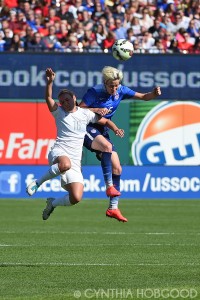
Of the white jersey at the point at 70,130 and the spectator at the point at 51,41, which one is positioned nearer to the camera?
the white jersey at the point at 70,130

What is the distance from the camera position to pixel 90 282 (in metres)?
11.0

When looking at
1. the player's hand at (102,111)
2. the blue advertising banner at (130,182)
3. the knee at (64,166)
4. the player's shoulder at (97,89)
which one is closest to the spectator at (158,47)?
the blue advertising banner at (130,182)

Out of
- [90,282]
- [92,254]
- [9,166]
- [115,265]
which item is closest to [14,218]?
[9,166]

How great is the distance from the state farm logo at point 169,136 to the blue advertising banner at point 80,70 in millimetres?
830

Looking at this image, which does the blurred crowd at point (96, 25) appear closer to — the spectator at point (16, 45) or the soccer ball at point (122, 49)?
the spectator at point (16, 45)

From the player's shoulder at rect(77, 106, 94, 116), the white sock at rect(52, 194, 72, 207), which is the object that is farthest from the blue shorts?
the white sock at rect(52, 194, 72, 207)

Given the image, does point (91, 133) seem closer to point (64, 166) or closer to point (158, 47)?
point (64, 166)

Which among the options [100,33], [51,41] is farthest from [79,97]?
[100,33]

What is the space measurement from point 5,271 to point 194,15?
18.8 m

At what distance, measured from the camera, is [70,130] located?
1367cm

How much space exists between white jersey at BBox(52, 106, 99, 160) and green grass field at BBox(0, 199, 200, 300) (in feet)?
4.57

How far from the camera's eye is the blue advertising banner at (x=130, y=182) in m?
26.1

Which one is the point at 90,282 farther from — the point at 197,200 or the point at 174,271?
the point at 197,200

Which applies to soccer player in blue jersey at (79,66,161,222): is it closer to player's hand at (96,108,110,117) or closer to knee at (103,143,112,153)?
knee at (103,143,112,153)
